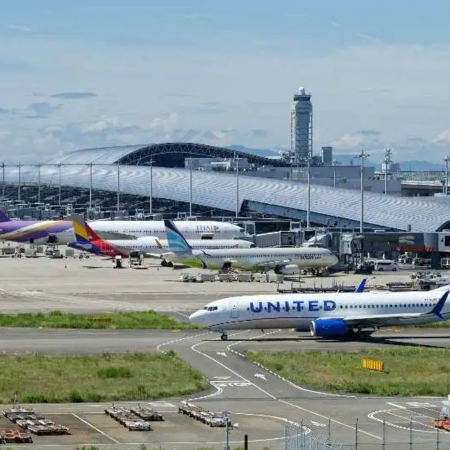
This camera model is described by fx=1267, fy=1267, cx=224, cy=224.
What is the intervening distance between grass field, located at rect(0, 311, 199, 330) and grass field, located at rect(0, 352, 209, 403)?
17066mm

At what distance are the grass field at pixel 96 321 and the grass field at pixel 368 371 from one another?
17640 mm

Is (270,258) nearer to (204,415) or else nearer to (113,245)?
(113,245)

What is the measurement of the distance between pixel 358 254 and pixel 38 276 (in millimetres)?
40023

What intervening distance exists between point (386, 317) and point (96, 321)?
22847 millimetres

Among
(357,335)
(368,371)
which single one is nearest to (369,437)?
(368,371)

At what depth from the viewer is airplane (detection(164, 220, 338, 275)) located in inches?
5768

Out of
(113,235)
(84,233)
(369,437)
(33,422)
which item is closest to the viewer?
(369,437)

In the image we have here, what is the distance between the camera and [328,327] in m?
82.0

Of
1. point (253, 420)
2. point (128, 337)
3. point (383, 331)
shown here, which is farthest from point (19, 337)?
point (253, 420)

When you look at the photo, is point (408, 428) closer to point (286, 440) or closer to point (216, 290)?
point (286, 440)

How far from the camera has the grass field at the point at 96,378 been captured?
59406 mm

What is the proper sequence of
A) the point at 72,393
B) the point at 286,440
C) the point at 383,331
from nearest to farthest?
1. the point at 286,440
2. the point at 72,393
3. the point at 383,331

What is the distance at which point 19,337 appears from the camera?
275ft

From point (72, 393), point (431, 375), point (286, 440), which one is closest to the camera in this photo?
point (286, 440)
